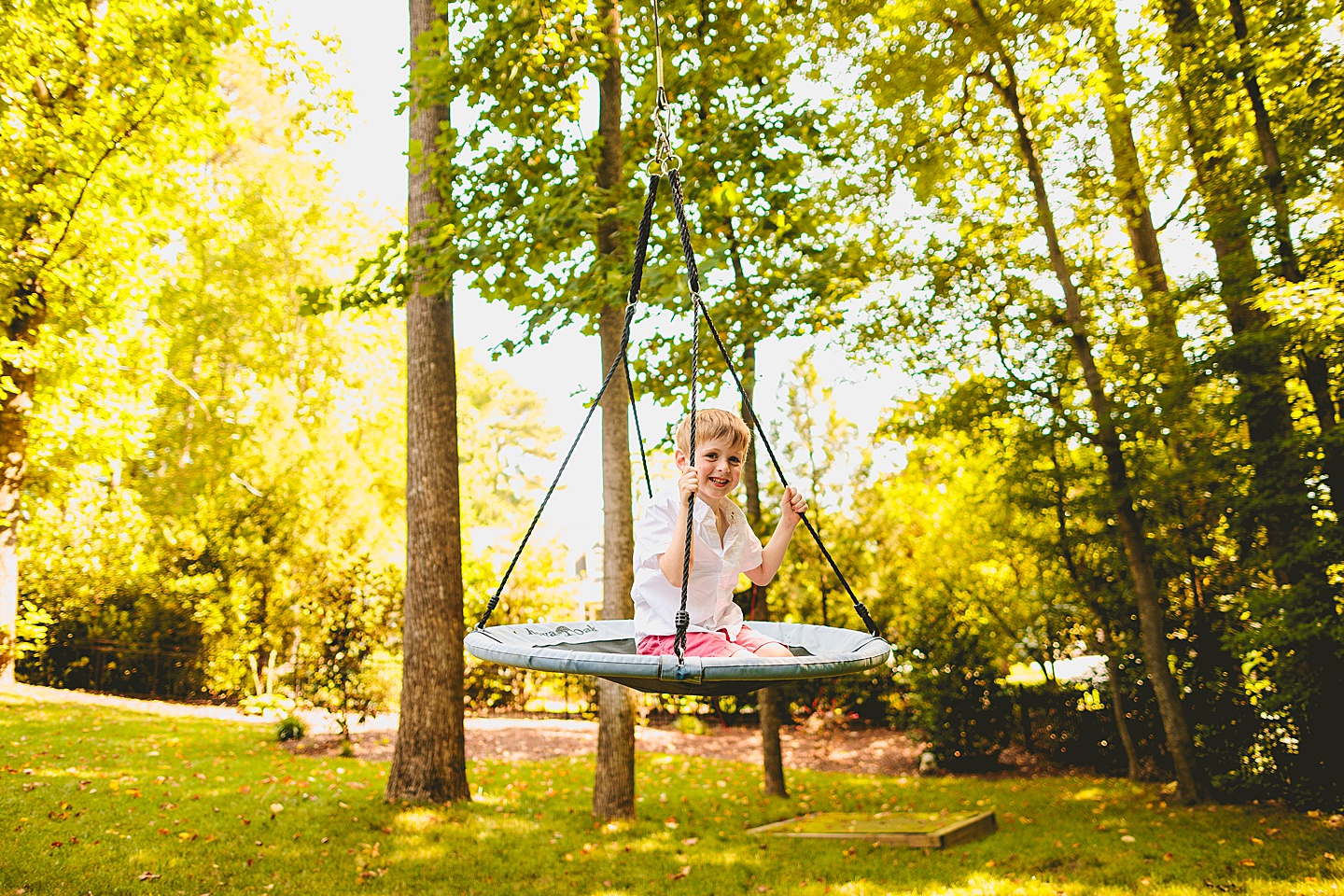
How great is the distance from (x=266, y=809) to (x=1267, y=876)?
628cm

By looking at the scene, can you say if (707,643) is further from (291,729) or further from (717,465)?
(291,729)

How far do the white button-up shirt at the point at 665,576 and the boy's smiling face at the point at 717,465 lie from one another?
0.09 meters

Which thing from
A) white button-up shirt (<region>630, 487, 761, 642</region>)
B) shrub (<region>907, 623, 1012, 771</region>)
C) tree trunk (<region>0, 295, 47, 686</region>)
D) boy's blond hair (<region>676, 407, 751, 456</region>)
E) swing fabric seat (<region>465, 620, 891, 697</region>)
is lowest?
shrub (<region>907, 623, 1012, 771</region>)

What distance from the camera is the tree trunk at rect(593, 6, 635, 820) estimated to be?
6195 mm

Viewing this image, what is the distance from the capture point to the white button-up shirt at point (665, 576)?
296 cm

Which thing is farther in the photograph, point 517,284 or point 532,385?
point 532,385

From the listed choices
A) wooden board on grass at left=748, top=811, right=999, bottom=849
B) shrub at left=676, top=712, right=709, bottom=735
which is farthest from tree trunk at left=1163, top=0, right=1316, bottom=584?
shrub at left=676, top=712, right=709, bottom=735

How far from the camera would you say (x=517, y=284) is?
5391mm

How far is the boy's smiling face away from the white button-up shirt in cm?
9

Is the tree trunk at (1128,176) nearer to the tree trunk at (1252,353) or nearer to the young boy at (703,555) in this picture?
the tree trunk at (1252,353)

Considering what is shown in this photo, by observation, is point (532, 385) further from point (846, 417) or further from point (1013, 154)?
point (1013, 154)

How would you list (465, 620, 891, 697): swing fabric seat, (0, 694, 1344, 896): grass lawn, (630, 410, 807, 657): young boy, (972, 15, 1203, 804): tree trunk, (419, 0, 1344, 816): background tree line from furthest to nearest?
(972, 15, 1203, 804): tree trunk < (419, 0, 1344, 816): background tree line < (0, 694, 1344, 896): grass lawn < (630, 410, 807, 657): young boy < (465, 620, 891, 697): swing fabric seat

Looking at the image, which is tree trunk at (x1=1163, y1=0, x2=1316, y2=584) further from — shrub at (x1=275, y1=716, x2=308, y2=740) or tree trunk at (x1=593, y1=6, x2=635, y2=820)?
shrub at (x1=275, y1=716, x2=308, y2=740)

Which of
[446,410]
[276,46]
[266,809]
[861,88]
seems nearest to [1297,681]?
[861,88]
